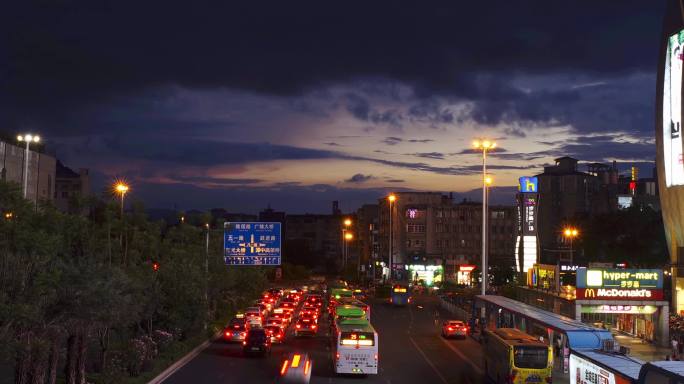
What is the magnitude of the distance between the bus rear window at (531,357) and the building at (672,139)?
3486cm

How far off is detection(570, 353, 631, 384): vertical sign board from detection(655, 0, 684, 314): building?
128ft

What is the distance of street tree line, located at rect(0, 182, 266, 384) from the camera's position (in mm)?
19578

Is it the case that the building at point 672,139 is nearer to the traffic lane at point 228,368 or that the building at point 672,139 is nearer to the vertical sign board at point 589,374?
the traffic lane at point 228,368

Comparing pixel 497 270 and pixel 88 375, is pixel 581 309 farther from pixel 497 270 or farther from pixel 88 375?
pixel 497 270

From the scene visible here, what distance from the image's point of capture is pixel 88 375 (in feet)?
96.5

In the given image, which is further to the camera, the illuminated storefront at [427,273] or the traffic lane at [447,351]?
the illuminated storefront at [427,273]

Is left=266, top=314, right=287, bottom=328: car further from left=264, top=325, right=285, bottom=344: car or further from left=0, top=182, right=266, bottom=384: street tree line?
left=0, top=182, right=266, bottom=384: street tree line

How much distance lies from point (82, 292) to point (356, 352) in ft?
43.3

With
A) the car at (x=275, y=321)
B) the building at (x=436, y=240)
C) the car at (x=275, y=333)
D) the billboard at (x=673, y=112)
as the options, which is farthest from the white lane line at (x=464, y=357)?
the building at (x=436, y=240)

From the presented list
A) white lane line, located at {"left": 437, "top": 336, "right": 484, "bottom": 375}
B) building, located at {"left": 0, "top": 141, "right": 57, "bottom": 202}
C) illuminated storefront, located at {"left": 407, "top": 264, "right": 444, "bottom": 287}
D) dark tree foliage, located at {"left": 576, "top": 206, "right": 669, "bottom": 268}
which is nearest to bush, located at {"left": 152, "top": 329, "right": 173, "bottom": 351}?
white lane line, located at {"left": 437, "top": 336, "right": 484, "bottom": 375}

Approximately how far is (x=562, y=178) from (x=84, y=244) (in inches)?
4440

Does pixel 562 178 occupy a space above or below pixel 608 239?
above

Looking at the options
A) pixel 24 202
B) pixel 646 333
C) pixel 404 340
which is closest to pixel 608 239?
pixel 646 333

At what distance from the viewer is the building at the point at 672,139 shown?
57062 mm
